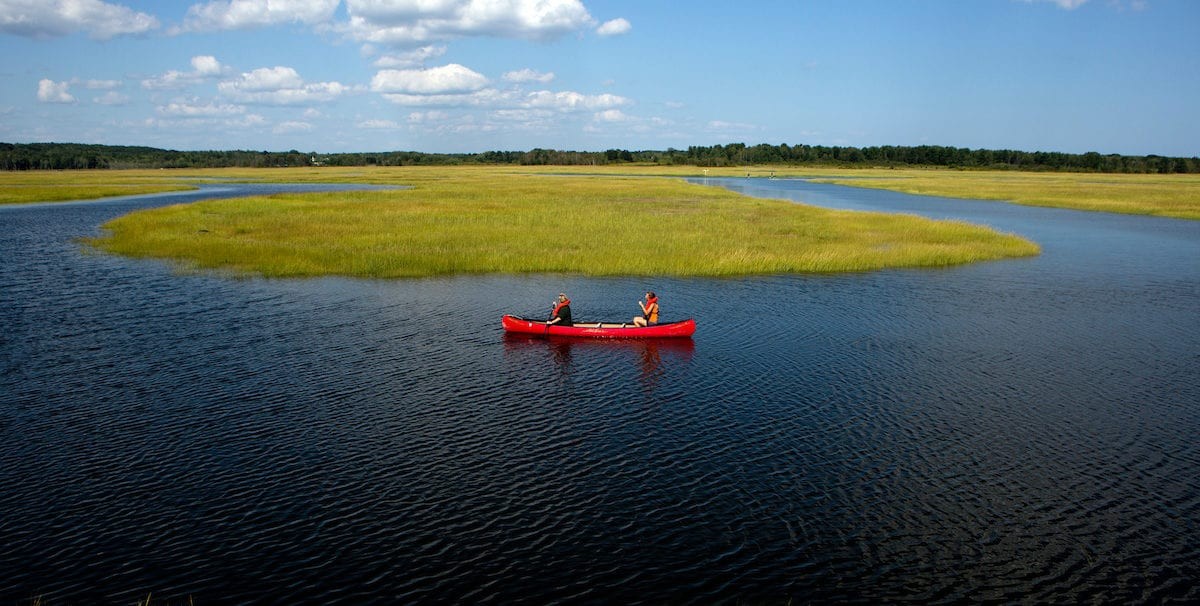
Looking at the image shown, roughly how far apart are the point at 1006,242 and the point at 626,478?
47.8 metres

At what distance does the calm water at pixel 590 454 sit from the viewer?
576 inches

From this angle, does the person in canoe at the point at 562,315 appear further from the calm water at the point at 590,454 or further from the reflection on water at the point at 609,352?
the calm water at the point at 590,454

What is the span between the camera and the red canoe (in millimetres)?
30323

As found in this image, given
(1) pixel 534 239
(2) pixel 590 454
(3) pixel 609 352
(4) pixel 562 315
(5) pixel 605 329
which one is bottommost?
(2) pixel 590 454

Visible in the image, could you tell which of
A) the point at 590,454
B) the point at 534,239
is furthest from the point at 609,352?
the point at 534,239

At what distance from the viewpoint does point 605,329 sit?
1203 inches

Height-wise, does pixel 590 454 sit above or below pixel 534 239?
below

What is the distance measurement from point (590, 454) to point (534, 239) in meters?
35.7

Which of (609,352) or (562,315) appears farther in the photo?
(562,315)

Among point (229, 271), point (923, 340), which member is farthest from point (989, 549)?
point (229, 271)

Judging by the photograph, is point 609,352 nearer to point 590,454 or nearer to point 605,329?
point 605,329

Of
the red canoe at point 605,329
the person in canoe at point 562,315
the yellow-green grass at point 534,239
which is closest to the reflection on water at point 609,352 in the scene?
the red canoe at point 605,329

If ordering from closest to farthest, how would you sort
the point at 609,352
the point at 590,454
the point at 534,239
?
the point at 590,454, the point at 609,352, the point at 534,239

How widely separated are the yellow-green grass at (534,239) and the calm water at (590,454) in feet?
31.9
